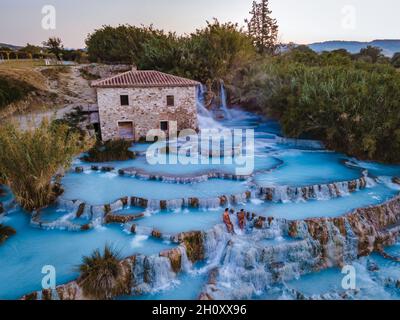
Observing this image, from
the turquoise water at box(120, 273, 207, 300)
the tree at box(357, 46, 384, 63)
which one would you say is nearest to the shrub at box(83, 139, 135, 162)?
the turquoise water at box(120, 273, 207, 300)

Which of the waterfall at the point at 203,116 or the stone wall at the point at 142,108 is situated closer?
the stone wall at the point at 142,108

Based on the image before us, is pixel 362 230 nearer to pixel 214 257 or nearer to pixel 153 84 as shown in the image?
pixel 214 257

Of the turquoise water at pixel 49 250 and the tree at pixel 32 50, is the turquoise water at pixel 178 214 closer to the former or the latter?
the turquoise water at pixel 49 250

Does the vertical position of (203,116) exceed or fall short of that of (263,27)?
it falls short

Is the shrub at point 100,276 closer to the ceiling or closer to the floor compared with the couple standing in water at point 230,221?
closer to the floor

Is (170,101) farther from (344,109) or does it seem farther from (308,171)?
(344,109)

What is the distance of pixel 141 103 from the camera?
23422 mm

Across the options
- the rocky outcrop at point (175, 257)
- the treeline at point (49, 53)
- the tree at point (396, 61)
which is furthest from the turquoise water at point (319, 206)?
the treeline at point (49, 53)

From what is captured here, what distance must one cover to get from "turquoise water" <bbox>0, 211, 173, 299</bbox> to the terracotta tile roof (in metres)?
11.7

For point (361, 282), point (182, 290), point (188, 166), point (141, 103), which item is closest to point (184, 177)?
point (188, 166)

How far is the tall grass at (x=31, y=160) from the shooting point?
13898 millimetres

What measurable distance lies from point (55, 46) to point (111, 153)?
1344 inches

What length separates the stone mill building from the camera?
22781 millimetres

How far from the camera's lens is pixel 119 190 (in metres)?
15.6
